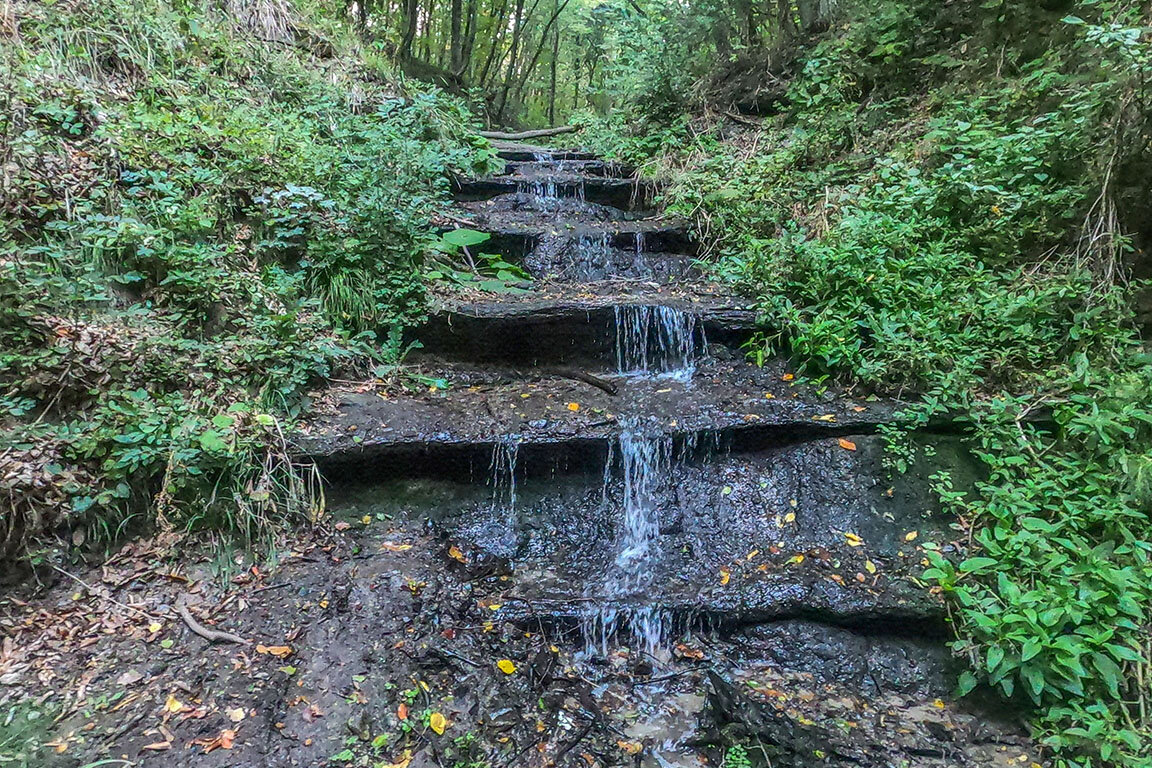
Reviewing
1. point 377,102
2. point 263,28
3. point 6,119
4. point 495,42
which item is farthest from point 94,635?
point 495,42

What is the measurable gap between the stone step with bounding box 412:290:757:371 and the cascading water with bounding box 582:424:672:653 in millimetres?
1016

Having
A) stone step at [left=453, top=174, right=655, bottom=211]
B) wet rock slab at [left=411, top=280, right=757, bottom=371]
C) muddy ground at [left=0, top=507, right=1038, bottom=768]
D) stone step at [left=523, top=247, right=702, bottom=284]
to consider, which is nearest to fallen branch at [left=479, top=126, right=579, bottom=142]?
stone step at [left=453, top=174, right=655, bottom=211]

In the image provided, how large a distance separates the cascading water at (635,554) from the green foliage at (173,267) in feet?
5.97

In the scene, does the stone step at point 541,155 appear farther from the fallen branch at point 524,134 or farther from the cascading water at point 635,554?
the cascading water at point 635,554

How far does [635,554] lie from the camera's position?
347 cm

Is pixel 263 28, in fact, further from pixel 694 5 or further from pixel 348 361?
pixel 694 5

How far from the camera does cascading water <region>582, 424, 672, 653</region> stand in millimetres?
3043

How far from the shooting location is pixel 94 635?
105 inches

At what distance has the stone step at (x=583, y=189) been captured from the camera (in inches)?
259

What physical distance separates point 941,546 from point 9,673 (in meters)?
4.48

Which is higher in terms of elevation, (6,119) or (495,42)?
(495,42)

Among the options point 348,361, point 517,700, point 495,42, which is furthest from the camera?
point 495,42

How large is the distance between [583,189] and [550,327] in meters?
2.93

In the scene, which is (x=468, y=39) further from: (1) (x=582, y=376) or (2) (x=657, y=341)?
(1) (x=582, y=376)
